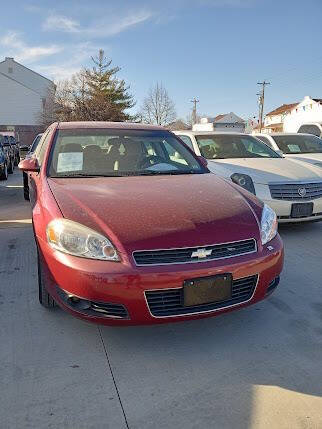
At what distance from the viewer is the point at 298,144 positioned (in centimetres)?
937

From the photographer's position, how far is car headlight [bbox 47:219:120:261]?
262 cm

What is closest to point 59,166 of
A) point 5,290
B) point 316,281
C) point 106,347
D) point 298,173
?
point 5,290

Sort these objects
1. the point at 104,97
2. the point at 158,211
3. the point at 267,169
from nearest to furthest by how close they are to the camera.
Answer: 1. the point at 158,211
2. the point at 267,169
3. the point at 104,97

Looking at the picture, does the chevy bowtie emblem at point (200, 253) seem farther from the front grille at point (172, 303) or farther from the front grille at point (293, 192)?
the front grille at point (293, 192)

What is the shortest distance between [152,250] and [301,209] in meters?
3.62

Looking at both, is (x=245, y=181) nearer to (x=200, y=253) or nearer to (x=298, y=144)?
(x=200, y=253)

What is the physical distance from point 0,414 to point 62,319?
1.07 m

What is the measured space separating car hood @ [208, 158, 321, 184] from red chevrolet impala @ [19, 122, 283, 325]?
101 inches

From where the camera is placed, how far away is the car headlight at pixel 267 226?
9.89 ft

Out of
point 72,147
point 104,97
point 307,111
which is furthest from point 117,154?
point 307,111

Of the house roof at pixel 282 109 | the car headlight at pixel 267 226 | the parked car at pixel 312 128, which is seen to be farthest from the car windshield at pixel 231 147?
the house roof at pixel 282 109

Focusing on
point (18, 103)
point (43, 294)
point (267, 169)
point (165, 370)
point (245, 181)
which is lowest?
point (165, 370)

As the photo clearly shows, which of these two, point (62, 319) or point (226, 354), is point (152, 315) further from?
point (62, 319)

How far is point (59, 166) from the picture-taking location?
152 inches
